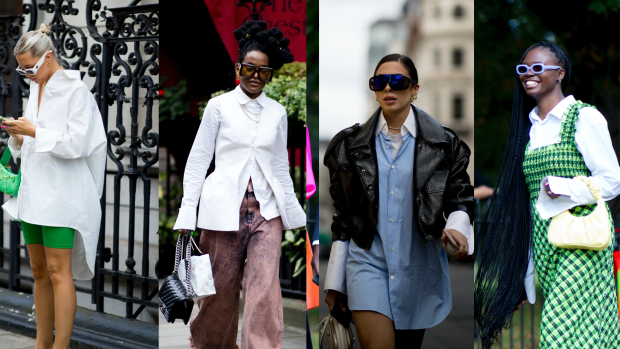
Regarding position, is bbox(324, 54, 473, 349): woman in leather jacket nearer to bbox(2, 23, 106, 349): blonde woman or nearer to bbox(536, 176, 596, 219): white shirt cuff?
bbox(536, 176, 596, 219): white shirt cuff

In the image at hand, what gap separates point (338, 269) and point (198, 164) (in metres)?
1.10

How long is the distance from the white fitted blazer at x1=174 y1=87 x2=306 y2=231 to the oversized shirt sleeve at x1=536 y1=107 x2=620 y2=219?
65.8 inches

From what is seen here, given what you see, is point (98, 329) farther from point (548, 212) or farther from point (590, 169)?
point (590, 169)

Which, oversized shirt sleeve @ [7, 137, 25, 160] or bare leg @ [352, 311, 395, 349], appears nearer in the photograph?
bare leg @ [352, 311, 395, 349]

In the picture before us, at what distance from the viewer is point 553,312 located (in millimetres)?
3818

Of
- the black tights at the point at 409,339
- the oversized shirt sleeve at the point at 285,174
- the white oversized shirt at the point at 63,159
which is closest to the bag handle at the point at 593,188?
the black tights at the point at 409,339

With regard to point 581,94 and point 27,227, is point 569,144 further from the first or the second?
point 27,227

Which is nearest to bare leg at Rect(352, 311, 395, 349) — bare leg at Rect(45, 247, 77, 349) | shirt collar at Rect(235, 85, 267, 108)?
shirt collar at Rect(235, 85, 267, 108)

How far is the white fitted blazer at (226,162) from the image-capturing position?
402 cm

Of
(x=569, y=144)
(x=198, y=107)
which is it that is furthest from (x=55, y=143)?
(x=569, y=144)

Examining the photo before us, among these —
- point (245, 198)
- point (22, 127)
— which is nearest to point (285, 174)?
point (245, 198)

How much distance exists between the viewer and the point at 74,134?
4.46 metres

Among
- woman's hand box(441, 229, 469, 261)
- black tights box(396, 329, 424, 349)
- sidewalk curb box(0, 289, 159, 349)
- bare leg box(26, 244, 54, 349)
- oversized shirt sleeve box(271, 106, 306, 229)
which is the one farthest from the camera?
sidewalk curb box(0, 289, 159, 349)

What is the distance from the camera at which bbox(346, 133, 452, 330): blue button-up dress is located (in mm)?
3703
